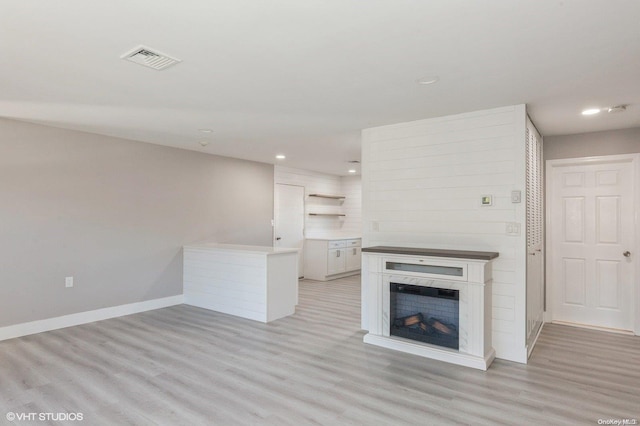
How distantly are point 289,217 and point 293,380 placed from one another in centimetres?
494

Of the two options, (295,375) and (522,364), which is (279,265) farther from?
(522,364)

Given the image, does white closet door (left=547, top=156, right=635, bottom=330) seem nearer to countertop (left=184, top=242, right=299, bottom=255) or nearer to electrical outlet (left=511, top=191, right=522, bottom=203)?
electrical outlet (left=511, top=191, right=522, bottom=203)

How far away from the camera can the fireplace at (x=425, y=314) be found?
3.48 m

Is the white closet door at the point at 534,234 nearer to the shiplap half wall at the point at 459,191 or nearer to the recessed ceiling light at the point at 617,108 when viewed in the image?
the shiplap half wall at the point at 459,191

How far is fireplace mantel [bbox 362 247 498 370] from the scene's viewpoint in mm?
3309

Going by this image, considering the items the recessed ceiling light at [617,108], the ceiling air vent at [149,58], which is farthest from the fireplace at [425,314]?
the ceiling air vent at [149,58]

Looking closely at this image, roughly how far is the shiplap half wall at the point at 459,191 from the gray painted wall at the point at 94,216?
9.76 ft

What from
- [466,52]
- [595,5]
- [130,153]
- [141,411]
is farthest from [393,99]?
[130,153]

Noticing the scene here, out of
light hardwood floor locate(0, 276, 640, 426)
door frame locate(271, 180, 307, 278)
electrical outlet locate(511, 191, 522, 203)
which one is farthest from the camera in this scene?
door frame locate(271, 180, 307, 278)

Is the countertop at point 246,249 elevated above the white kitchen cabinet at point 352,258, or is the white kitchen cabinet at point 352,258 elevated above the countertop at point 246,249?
the countertop at point 246,249

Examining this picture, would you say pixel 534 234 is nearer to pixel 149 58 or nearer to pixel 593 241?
pixel 593 241

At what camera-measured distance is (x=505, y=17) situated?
1.97m

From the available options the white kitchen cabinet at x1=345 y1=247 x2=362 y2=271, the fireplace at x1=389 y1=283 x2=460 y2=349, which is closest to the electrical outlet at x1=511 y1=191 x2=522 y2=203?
the fireplace at x1=389 y1=283 x2=460 y2=349

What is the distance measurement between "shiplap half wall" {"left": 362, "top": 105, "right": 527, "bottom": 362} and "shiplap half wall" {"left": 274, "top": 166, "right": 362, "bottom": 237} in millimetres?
3564
